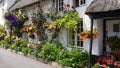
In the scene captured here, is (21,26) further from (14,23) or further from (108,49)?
(108,49)

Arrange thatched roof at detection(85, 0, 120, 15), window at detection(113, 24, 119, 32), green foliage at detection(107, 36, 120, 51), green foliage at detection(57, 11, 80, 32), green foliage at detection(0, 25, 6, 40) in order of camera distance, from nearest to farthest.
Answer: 1. thatched roof at detection(85, 0, 120, 15)
2. green foliage at detection(107, 36, 120, 51)
3. window at detection(113, 24, 119, 32)
4. green foliage at detection(57, 11, 80, 32)
5. green foliage at detection(0, 25, 6, 40)

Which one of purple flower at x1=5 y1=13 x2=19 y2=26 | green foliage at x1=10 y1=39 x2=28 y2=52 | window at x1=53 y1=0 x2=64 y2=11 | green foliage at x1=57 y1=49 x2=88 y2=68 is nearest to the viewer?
green foliage at x1=57 y1=49 x2=88 y2=68

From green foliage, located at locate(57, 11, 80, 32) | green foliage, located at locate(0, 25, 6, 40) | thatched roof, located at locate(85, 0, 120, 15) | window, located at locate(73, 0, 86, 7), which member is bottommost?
green foliage, located at locate(0, 25, 6, 40)

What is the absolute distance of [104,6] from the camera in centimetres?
1117

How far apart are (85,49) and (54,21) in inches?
143

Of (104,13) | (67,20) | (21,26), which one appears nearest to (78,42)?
(67,20)

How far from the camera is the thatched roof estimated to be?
10.6 m

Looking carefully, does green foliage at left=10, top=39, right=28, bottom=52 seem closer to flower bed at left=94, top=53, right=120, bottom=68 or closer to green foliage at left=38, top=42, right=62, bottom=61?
green foliage at left=38, top=42, right=62, bottom=61

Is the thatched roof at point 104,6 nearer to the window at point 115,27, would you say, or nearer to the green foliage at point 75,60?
the window at point 115,27

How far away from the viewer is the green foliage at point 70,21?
14.6m

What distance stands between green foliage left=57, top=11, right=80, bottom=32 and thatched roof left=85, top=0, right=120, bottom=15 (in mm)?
2536

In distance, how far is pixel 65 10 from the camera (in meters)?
15.7

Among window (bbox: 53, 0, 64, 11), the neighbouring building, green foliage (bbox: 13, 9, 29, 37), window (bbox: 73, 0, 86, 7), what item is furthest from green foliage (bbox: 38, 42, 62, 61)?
green foliage (bbox: 13, 9, 29, 37)

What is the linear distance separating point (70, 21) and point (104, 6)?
3902mm
